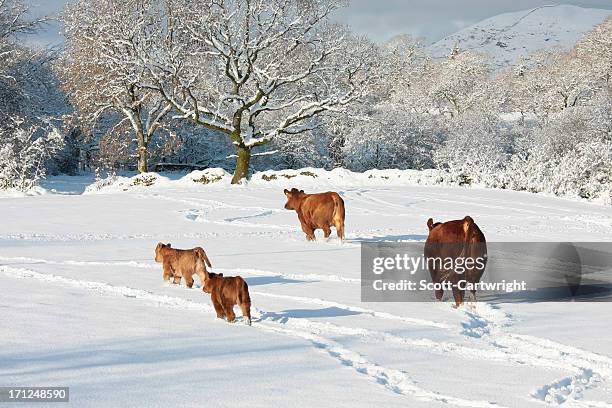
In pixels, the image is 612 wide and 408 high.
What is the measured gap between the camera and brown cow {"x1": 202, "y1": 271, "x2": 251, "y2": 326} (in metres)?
6.38

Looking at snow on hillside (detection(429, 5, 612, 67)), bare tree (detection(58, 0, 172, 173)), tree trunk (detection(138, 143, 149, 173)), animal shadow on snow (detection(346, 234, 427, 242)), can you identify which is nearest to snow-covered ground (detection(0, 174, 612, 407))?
animal shadow on snow (detection(346, 234, 427, 242))

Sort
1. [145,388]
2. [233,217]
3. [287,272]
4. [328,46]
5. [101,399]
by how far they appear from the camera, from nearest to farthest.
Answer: [101,399]
[145,388]
[287,272]
[233,217]
[328,46]

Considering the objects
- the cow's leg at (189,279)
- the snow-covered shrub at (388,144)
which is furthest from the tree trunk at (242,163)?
the cow's leg at (189,279)

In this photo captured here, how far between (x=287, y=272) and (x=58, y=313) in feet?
12.8

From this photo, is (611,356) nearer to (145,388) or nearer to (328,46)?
(145,388)

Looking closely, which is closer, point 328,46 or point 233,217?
point 233,217

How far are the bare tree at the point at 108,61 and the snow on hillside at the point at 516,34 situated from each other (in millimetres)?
105797

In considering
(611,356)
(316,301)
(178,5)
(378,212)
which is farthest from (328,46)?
(611,356)

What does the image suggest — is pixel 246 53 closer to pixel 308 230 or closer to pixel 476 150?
pixel 476 150

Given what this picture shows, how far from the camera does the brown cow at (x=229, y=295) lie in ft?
20.9

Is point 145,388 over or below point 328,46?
below

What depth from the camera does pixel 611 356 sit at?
226 inches

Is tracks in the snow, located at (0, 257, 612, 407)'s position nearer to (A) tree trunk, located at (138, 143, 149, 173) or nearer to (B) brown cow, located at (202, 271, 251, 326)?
(B) brown cow, located at (202, 271, 251, 326)

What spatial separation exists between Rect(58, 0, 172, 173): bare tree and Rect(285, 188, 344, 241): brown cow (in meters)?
17.4
